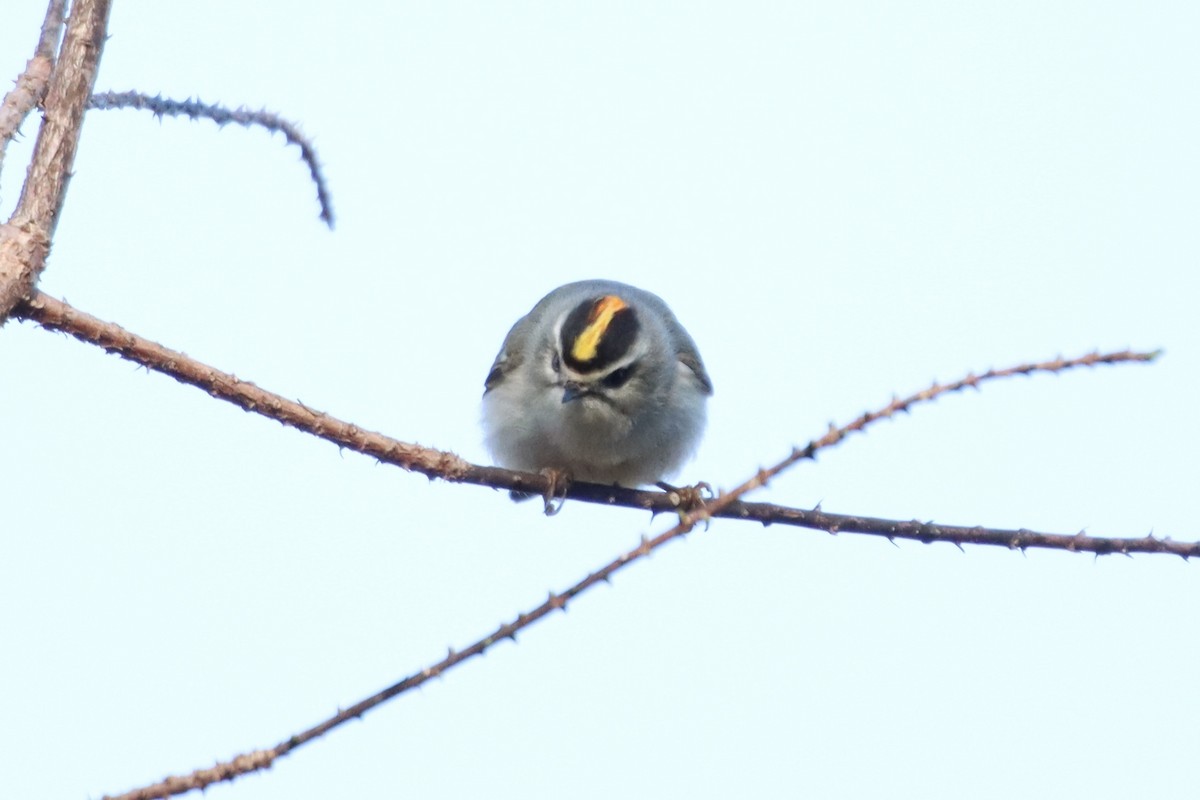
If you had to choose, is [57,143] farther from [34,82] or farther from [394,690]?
[394,690]

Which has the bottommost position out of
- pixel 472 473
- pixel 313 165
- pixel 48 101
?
pixel 472 473

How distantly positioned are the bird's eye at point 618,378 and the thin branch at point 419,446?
2055mm

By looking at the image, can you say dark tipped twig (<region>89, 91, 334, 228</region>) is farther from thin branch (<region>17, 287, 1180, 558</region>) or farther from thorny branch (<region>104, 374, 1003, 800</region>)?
thorny branch (<region>104, 374, 1003, 800</region>)

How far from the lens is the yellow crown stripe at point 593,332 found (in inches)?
234

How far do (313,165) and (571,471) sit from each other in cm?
275

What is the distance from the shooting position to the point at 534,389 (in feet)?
20.7

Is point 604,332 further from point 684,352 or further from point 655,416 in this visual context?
point 684,352

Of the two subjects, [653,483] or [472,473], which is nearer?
[472,473]

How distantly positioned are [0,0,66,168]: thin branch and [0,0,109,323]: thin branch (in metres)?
0.12

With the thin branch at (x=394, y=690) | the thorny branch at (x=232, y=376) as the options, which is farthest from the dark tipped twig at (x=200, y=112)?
the thin branch at (x=394, y=690)

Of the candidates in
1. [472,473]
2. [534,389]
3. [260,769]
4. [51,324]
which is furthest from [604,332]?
[260,769]

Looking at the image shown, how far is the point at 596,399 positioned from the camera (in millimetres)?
6004

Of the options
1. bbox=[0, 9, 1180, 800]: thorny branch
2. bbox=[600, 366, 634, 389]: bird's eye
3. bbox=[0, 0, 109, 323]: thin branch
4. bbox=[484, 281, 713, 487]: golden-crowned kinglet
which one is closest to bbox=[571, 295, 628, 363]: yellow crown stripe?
bbox=[484, 281, 713, 487]: golden-crowned kinglet

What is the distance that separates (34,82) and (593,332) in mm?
3157
